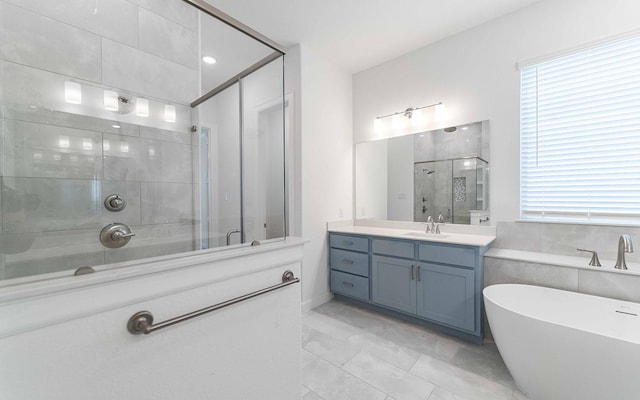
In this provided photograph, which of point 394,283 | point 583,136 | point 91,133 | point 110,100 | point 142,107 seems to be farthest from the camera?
point 394,283

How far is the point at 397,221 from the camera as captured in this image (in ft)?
10.3

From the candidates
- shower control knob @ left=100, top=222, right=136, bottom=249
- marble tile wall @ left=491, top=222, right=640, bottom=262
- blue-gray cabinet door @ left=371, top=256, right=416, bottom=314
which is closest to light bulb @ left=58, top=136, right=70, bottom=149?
shower control knob @ left=100, top=222, right=136, bottom=249

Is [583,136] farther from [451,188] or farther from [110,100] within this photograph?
[110,100]

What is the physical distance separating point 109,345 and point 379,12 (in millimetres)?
2811

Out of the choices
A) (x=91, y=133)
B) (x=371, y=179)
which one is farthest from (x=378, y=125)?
(x=91, y=133)

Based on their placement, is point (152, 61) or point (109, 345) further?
point (152, 61)

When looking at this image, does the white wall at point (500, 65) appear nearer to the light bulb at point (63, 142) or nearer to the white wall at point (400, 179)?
the white wall at point (400, 179)

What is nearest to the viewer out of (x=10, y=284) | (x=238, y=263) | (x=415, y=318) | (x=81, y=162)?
(x=10, y=284)

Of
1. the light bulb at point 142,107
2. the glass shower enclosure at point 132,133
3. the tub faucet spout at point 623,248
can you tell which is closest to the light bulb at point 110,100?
the glass shower enclosure at point 132,133

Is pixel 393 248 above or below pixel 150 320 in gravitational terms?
below

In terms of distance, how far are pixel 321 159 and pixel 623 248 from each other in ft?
8.19

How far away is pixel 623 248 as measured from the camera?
5.66 ft

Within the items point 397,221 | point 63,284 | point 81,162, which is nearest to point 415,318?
point 397,221

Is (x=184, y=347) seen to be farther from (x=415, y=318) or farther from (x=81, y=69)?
(x=415, y=318)
